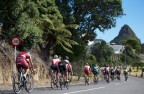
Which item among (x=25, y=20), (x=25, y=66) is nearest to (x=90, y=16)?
(x=25, y=20)

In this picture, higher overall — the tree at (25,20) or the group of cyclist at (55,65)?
the tree at (25,20)

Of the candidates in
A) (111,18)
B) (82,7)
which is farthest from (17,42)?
(111,18)

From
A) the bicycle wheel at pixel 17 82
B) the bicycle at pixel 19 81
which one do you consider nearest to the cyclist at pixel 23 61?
the bicycle at pixel 19 81

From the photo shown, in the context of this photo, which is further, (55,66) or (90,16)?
(90,16)

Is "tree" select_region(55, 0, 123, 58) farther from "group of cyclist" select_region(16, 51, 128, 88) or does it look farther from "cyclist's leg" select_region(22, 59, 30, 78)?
"cyclist's leg" select_region(22, 59, 30, 78)

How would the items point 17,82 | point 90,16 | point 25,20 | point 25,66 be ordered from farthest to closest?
point 90,16 < point 25,20 < point 25,66 < point 17,82

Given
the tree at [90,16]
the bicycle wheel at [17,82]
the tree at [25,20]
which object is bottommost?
the bicycle wheel at [17,82]

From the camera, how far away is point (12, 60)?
2441 cm

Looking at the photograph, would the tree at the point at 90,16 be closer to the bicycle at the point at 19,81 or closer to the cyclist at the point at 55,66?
the cyclist at the point at 55,66

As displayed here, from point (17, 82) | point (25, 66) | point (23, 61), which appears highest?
point (23, 61)

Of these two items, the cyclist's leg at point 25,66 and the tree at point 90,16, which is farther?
the tree at point 90,16

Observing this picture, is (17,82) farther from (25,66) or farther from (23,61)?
(23,61)

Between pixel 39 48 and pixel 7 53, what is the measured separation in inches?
541

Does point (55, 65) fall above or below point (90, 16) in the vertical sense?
below
